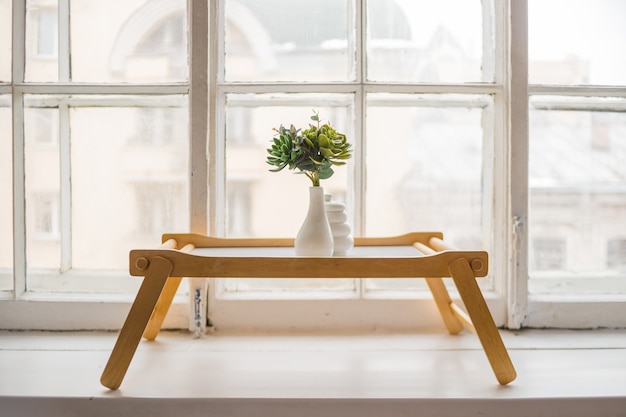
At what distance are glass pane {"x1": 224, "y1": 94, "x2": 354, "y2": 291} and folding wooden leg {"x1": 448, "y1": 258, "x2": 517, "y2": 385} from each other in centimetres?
54

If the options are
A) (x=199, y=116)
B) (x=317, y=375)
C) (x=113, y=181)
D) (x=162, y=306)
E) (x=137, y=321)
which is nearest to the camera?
(x=137, y=321)

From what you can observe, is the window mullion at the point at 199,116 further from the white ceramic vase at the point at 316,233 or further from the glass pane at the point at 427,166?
the glass pane at the point at 427,166

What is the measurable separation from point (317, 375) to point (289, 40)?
1.08 metres

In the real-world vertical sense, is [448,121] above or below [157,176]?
above

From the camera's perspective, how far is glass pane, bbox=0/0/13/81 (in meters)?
1.56

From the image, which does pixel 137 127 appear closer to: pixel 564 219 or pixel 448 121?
pixel 448 121

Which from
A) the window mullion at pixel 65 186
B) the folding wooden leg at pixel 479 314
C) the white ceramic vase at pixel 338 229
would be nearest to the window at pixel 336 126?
the window mullion at pixel 65 186

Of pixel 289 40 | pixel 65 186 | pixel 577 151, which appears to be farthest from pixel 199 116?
pixel 577 151

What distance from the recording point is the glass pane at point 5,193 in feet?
5.19

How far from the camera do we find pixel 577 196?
63.6 inches

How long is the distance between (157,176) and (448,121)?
3.34 feet

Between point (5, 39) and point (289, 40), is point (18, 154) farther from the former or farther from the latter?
point (289, 40)

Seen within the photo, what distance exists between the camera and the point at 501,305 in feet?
5.09

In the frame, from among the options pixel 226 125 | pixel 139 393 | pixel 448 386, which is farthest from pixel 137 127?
pixel 448 386
